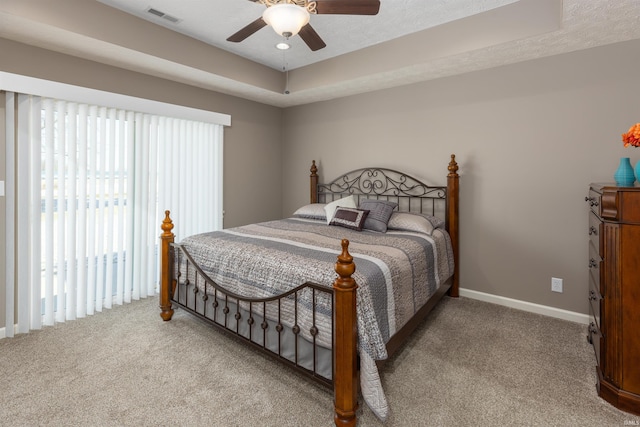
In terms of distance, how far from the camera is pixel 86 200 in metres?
3.00

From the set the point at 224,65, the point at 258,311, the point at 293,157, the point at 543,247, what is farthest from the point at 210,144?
the point at 543,247

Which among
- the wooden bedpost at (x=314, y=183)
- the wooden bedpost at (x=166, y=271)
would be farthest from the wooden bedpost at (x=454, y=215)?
the wooden bedpost at (x=166, y=271)

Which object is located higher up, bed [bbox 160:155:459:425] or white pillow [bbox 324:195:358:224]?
white pillow [bbox 324:195:358:224]

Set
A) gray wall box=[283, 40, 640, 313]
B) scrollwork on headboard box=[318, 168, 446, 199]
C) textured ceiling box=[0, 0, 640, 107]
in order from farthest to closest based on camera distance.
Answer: scrollwork on headboard box=[318, 168, 446, 199] < gray wall box=[283, 40, 640, 313] < textured ceiling box=[0, 0, 640, 107]

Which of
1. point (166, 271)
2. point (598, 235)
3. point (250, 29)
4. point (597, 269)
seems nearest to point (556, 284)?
point (597, 269)

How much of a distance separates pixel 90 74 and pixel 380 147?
305 cm

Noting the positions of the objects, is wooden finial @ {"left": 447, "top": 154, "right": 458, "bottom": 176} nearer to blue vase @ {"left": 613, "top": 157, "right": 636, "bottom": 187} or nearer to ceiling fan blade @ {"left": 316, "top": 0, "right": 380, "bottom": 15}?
blue vase @ {"left": 613, "top": 157, "right": 636, "bottom": 187}

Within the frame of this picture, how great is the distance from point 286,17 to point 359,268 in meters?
1.51

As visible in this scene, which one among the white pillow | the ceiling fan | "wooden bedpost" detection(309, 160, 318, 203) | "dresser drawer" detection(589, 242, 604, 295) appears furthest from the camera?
"wooden bedpost" detection(309, 160, 318, 203)

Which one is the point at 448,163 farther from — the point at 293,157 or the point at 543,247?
the point at 293,157

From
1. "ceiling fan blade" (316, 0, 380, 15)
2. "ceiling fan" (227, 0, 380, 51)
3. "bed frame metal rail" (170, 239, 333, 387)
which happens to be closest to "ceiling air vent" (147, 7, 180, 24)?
"ceiling fan" (227, 0, 380, 51)

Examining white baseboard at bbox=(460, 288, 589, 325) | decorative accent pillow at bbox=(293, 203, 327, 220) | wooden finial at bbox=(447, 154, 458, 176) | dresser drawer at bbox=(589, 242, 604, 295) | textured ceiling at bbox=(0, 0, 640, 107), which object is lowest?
white baseboard at bbox=(460, 288, 589, 325)

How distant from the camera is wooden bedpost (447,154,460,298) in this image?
3.41 metres

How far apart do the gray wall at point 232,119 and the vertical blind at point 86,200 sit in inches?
5.3
